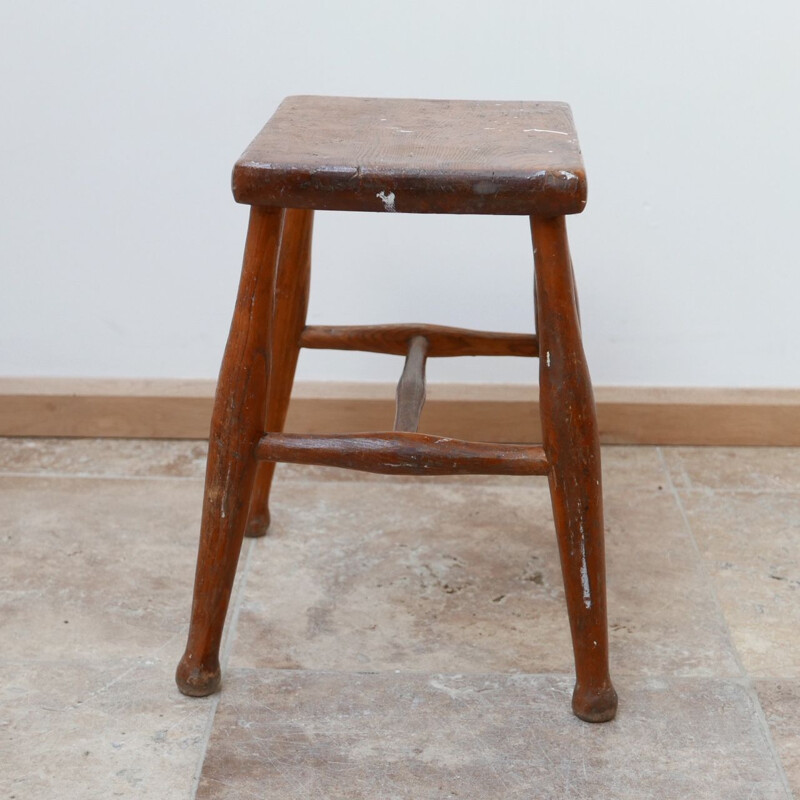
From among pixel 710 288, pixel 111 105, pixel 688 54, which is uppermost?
pixel 688 54

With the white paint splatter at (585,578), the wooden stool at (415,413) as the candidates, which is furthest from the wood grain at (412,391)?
the white paint splatter at (585,578)

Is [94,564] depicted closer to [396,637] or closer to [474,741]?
[396,637]

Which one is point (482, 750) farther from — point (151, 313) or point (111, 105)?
point (111, 105)

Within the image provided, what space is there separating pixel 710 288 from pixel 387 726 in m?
0.92

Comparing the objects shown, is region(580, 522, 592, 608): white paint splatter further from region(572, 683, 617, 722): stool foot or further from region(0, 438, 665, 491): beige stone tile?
region(0, 438, 665, 491): beige stone tile

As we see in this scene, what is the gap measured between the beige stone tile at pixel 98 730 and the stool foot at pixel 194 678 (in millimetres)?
11

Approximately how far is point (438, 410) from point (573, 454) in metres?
0.71

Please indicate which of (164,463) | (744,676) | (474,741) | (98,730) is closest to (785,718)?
(744,676)

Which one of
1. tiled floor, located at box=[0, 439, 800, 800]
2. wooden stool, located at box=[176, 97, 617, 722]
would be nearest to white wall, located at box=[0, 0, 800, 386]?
tiled floor, located at box=[0, 439, 800, 800]

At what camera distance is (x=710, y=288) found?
179 cm

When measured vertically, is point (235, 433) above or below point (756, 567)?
above

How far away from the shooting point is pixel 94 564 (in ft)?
4.91

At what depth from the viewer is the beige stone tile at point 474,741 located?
1108mm

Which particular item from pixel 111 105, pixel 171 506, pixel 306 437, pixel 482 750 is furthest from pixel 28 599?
pixel 111 105
